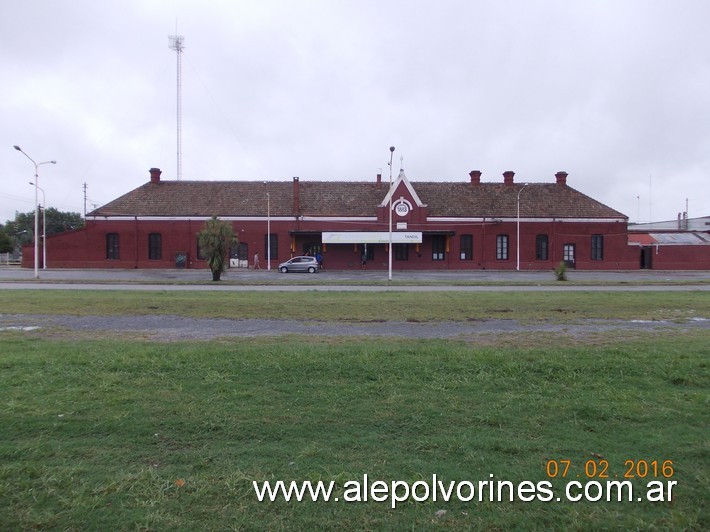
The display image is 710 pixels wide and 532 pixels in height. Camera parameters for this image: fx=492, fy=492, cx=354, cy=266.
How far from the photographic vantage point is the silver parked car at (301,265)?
4188 centimetres

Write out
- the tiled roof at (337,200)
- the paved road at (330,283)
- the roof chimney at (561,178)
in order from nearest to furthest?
1. the paved road at (330,283)
2. the tiled roof at (337,200)
3. the roof chimney at (561,178)

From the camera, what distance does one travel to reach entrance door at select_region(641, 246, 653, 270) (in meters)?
51.1

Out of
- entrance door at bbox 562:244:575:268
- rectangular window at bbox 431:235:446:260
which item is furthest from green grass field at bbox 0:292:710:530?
entrance door at bbox 562:244:575:268

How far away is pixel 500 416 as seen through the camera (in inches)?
192

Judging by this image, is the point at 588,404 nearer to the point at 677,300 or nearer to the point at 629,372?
the point at 629,372

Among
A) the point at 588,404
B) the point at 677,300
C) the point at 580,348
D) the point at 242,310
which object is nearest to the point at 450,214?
the point at 677,300

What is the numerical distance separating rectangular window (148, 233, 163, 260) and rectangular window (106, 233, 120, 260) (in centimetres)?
312

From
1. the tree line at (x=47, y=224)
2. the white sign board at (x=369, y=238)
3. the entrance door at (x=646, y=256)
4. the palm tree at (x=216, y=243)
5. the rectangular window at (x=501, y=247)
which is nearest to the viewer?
the palm tree at (x=216, y=243)

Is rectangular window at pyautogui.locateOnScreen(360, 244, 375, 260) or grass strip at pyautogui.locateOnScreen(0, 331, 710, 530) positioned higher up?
rectangular window at pyautogui.locateOnScreen(360, 244, 375, 260)

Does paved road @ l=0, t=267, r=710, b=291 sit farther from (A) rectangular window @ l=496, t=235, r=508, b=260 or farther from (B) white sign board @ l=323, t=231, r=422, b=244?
(A) rectangular window @ l=496, t=235, r=508, b=260

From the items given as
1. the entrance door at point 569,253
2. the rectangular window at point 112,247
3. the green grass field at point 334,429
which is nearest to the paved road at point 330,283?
the rectangular window at point 112,247

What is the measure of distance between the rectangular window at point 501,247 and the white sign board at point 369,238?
335 inches

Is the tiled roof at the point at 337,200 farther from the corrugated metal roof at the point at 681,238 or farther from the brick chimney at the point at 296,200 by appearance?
the corrugated metal roof at the point at 681,238

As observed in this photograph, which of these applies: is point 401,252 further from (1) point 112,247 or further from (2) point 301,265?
(1) point 112,247
